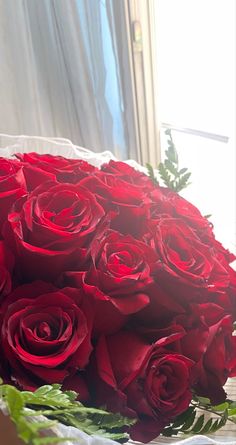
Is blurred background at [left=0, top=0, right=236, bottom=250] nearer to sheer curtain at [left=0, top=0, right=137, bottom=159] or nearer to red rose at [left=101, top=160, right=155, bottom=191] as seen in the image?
sheer curtain at [left=0, top=0, right=137, bottom=159]

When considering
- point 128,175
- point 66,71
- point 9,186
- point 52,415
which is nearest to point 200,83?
point 66,71

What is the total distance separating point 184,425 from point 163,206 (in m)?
0.18

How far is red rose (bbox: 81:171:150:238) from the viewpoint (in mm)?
450

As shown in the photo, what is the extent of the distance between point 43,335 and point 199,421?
0.14 metres

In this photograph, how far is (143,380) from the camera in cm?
39

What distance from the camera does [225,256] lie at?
491 millimetres

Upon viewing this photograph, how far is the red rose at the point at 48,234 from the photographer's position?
0.40 m

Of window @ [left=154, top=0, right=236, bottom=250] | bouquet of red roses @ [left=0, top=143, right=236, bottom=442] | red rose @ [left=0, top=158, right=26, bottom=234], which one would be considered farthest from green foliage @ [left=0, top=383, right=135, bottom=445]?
window @ [left=154, top=0, right=236, bottom=250]

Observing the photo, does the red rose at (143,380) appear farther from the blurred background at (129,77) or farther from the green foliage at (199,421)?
the blurred background at (129,77)

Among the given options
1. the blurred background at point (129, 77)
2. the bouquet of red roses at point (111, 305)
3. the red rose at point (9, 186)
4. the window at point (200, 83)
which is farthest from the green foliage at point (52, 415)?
the window at point (200, 83)

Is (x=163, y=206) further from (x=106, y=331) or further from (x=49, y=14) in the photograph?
(x=49, y=14)

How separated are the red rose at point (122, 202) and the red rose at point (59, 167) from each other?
0.7 inches

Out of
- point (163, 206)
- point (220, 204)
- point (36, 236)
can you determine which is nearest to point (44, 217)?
point (36, 236)

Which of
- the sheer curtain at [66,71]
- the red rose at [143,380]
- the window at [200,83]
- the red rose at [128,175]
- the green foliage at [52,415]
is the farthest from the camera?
the window at [200,83]
